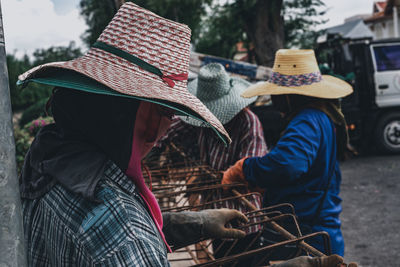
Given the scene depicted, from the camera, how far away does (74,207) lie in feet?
2.93

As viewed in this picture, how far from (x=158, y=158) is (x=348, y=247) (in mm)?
2315

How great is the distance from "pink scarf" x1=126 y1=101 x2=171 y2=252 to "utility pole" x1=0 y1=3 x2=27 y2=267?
0.34 m

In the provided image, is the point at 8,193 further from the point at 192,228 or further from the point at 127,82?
the point at 192,228

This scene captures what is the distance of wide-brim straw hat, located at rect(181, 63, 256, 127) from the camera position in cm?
245

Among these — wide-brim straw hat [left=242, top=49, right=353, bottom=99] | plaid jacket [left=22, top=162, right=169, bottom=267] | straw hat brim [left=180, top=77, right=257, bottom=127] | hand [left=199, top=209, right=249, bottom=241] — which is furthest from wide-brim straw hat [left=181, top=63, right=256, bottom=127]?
plaid jacket [left=22, top=162, right=169, bottom=267]

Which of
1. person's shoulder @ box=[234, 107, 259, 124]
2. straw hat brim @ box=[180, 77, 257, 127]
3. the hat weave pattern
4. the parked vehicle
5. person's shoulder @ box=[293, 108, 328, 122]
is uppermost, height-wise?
the hat weave pattern

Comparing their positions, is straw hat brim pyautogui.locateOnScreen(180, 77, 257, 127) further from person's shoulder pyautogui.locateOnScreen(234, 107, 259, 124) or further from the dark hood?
the dark hood

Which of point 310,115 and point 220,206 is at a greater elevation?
point 310,115

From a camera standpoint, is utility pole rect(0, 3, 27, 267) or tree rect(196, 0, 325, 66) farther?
tree rect(196, 0, 325, 66)

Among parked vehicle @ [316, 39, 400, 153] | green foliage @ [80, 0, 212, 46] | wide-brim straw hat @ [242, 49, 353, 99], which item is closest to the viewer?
wide-brim straw hat @ [242, 49, 353, 99]

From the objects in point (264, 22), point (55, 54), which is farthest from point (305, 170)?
point (55, 54)

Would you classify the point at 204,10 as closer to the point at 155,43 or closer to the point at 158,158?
the point at 158,158

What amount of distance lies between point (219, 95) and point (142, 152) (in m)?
1.54

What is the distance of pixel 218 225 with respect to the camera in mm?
1428
